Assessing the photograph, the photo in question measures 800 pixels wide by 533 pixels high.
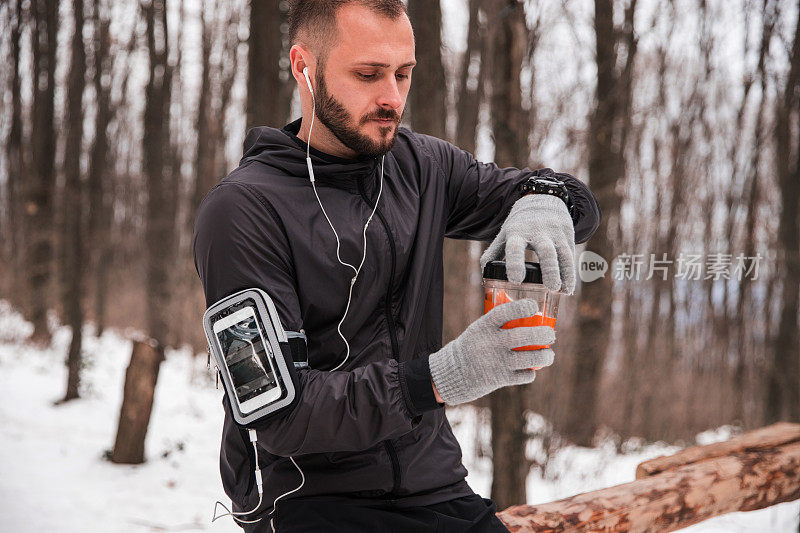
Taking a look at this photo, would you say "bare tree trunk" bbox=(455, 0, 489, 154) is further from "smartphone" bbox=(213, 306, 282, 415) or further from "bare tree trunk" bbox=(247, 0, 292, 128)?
"smartphone" bbox=(213, 306, 282, 415)

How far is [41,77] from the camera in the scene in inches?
440

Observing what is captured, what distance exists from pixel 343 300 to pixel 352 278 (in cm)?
6

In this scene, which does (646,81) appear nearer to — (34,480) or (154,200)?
(154,200)

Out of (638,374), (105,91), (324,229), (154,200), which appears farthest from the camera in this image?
(105,91)

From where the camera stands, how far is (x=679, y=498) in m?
3.24

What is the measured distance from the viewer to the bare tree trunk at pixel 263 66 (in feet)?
22.0

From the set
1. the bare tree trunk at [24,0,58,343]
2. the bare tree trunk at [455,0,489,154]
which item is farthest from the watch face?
the bare tree trunk at [24,0,58,343]

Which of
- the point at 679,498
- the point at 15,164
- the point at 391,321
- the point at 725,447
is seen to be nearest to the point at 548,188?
the point at 391,321

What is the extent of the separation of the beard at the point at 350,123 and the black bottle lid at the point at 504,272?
1.57 feet

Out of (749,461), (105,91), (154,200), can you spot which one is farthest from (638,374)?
(105,91)

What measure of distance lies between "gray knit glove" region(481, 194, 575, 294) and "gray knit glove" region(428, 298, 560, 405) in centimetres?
12

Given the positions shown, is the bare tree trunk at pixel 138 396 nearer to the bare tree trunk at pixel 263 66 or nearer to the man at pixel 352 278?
the bare tree trunk at pixel 263 66

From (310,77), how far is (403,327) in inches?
29.2

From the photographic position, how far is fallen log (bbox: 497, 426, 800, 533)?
8.94 feet
